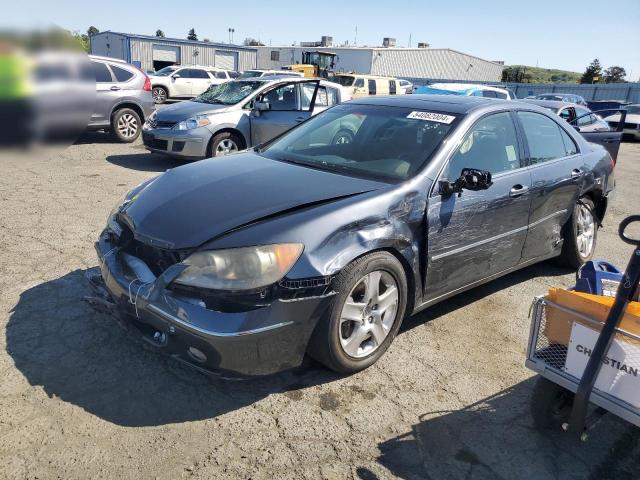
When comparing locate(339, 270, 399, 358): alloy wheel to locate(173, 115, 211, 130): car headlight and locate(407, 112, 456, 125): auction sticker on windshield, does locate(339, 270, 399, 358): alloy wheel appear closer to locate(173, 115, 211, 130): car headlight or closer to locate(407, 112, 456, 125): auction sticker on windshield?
locate(407, 112, 456, 125): auction sticker on windshield

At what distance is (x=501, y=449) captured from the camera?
8.54 feet

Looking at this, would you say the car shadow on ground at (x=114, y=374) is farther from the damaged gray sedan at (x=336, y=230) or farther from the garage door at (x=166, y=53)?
the garage door at (x=166, y=53)

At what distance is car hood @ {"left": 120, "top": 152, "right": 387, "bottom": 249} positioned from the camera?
2852 mm

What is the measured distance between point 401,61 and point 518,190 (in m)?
58.4

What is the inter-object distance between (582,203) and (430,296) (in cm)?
228

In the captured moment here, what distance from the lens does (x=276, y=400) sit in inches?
114

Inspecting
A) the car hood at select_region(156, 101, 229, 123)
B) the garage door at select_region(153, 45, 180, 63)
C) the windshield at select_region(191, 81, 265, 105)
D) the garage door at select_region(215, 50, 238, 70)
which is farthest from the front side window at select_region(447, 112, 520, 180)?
the garage door at select_region(215, 50, 238, 70)

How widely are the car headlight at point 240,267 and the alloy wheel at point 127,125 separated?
28.6ft

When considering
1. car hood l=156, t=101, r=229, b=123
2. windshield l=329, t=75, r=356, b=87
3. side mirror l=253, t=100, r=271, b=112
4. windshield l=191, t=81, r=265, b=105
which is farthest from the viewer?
windshield l=329, t=75, r=356, b=87

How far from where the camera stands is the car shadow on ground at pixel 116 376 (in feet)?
9.03

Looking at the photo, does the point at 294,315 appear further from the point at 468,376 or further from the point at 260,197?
the point at 468,376

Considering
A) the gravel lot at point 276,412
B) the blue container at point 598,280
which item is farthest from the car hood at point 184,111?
the blue container at point 598,280

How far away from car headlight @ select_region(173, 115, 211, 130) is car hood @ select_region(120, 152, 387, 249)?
4.95 m

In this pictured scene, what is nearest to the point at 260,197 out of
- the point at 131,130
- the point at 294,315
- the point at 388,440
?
the point at 294,315
